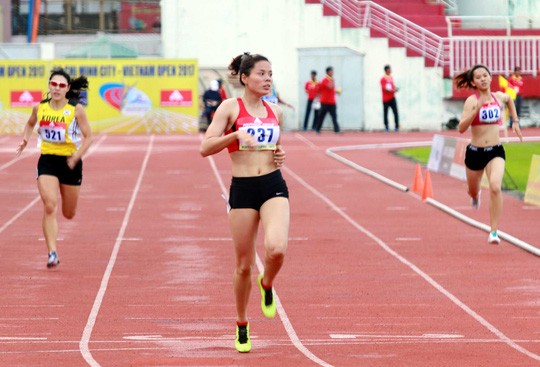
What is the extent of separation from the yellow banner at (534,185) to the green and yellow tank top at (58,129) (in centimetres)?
867

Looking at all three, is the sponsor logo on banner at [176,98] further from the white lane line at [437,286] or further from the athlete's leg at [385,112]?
the white lane line at [437,286]

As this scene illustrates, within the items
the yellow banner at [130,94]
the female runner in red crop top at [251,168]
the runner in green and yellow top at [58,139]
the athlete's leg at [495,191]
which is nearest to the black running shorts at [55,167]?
the runner in green and yellow top at [58,139]

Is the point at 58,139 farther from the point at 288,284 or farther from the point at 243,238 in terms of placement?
the point at 243,238

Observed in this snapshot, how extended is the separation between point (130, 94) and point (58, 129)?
97.4 ft

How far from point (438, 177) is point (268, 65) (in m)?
17.7

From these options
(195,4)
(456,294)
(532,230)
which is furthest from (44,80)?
(456,294)

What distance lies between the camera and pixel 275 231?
9.05 meters

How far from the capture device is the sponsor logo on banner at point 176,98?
143ft

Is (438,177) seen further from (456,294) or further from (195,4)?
(195,4)

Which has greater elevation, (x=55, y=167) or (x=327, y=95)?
(x=327, y=95)

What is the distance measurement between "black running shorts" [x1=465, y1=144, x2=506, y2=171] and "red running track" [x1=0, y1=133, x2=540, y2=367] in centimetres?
87

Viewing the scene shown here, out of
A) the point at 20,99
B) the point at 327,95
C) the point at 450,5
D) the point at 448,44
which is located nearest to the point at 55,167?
the point at 327,95

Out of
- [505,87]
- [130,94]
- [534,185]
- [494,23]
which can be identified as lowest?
[534,185]

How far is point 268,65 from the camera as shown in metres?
9.30
